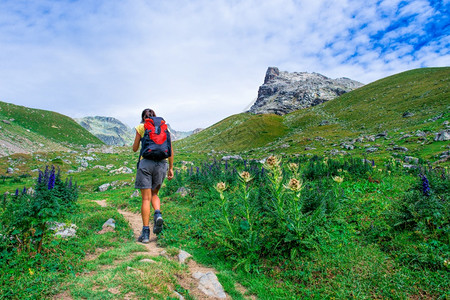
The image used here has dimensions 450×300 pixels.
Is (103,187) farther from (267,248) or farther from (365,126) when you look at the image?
(365,126)

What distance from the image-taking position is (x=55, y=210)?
3947 mm

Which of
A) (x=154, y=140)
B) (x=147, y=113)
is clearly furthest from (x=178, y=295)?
(x=147, y=113)

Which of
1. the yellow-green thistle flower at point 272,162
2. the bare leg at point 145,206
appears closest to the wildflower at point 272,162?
the yellow-green thistle flower at point 272,162

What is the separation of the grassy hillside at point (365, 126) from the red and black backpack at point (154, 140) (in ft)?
51.0

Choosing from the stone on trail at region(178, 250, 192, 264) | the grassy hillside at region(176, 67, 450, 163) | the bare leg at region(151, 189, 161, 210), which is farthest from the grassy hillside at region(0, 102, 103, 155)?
the stone on trail at region(178, 250, 192, 264)

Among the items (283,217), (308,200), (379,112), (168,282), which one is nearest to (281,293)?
(283,217)

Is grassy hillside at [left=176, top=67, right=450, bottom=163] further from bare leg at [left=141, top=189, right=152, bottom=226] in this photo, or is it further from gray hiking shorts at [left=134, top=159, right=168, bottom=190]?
bare leg at [left=141, top=189, right=152, bottom=226]

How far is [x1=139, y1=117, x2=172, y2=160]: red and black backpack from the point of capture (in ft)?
Result: 19.2

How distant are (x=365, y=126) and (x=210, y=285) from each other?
154ft

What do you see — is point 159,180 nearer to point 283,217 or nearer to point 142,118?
point 142,118

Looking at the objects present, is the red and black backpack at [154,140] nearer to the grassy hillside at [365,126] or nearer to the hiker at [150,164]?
the hiker at [150,164]

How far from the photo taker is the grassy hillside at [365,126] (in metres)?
22.6

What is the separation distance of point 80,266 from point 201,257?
244 centimetres

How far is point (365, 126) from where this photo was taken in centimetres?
4147
